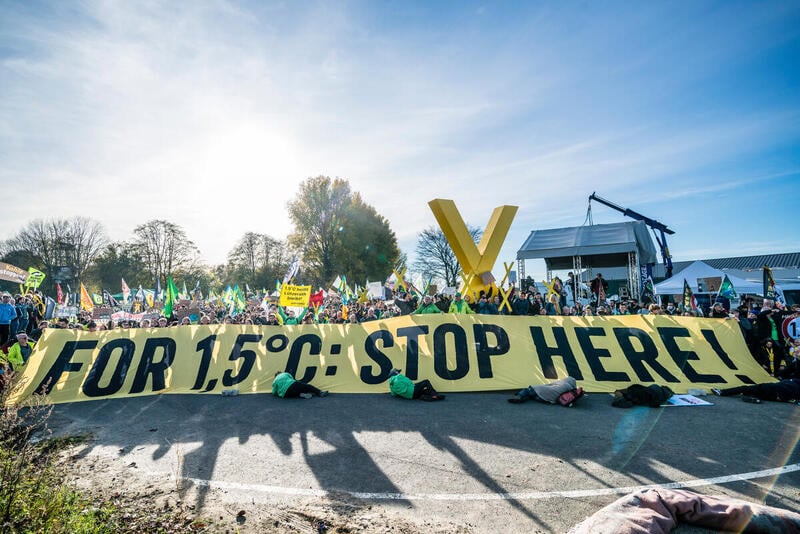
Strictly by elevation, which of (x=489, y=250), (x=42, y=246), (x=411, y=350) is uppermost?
(x=42, y=246)

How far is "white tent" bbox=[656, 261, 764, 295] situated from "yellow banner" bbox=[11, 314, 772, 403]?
1244 centimetres

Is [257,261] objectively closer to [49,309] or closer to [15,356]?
[49,309]

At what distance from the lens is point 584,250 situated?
23578 millimetres

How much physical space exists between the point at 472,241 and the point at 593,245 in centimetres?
1206

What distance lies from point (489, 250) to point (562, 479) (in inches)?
462

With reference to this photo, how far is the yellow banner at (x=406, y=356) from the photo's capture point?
8516 millimetres

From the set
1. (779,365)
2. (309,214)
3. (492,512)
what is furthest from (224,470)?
(309,214)

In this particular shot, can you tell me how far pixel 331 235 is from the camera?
45219 mm

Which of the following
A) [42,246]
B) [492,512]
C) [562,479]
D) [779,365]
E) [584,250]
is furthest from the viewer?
[42,246]

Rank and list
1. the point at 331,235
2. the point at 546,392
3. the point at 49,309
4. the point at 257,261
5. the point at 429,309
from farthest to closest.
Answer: the point at 257,261, the point at 331,235, the point at 49,309, the point at 429,309, the point at 546,392

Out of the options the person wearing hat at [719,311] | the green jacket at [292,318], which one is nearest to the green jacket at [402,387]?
the green jacket at [292,318]

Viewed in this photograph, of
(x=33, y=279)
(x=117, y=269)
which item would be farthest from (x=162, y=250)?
(x=33, y=279)

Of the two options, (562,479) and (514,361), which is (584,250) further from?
(562,479)

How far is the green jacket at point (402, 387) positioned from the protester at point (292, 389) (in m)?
1.48
